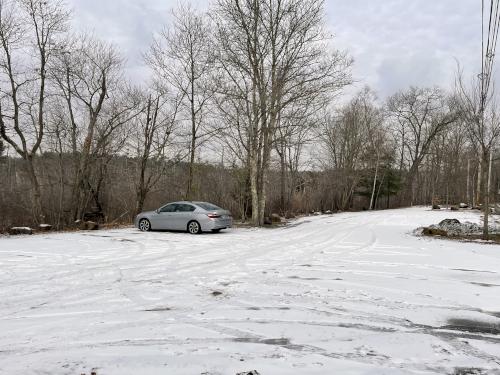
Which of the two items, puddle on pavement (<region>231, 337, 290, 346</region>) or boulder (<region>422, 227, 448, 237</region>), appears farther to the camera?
boulder (<region>422, 227, 448, 237</region>)

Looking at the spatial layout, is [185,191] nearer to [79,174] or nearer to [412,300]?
[79,174]

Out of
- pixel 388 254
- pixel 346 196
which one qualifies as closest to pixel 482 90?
pixel 388 254

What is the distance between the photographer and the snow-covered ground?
12.6ft

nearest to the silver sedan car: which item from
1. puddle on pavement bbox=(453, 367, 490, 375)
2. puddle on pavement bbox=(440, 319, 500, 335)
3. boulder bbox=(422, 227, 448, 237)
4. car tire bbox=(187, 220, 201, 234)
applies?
car tire bbox=(187, 220, 201, 234)

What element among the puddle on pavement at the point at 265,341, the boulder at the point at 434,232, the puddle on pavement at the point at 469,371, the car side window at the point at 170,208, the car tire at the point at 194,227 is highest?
the car side window at the point at 170,208

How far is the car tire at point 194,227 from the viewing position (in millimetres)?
17103

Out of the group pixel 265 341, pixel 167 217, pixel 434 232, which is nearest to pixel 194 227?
pixel 167 217

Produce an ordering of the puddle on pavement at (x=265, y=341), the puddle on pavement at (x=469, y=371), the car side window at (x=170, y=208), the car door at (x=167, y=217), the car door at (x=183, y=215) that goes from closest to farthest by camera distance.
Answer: the puddle on pavement at (x=469, y=371)
the puddle on pavement at (x=265, y=341)
the car door at (x=183, y=215)
the car door at (x=167, y=217)
the car side window at (x=170, y=208)

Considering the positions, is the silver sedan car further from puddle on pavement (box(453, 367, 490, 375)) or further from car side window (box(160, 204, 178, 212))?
puddle on pavement (box(453, 367, 490, 375))

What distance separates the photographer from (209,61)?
73.5ft

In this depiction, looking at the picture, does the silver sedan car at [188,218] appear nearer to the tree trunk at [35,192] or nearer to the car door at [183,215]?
the car door at [183,215]

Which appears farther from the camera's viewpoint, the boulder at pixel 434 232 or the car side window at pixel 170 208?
the car side window at pixel 170 208

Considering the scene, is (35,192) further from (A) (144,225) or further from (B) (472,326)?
(B) (472,326)

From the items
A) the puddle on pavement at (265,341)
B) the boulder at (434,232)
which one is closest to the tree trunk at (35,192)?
the boulder at (434,232)
